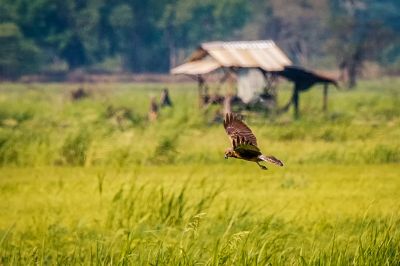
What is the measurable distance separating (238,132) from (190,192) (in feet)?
25.3

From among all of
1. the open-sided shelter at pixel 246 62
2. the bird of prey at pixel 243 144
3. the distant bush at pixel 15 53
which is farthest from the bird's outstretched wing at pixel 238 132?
the distant bush at pixel 15 53

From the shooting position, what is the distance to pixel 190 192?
12750mm

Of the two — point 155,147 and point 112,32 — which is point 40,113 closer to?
point 155,147

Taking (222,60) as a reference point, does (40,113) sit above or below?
below

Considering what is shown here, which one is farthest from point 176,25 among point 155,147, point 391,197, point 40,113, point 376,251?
point 376,251

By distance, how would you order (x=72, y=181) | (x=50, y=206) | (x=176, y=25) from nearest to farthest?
(x=50, y=206), (x=72, y=181), (x=176, y=25)

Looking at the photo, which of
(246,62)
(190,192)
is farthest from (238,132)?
(246,62)

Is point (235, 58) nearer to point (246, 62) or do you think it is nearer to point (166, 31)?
point (246, 62)

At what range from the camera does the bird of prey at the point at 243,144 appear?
4.79 metres

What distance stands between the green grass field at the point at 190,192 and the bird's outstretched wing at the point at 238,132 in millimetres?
1340

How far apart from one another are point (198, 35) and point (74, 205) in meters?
45.9

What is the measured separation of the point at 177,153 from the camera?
16531mm

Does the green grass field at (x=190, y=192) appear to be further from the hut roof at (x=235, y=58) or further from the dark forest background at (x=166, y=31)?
the dark forest background at (x=166, y=31)

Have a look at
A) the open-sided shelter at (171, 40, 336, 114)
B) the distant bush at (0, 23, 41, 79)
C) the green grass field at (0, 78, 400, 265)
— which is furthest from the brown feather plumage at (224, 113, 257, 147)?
the distant bush at (0, 23, 41, 79)
